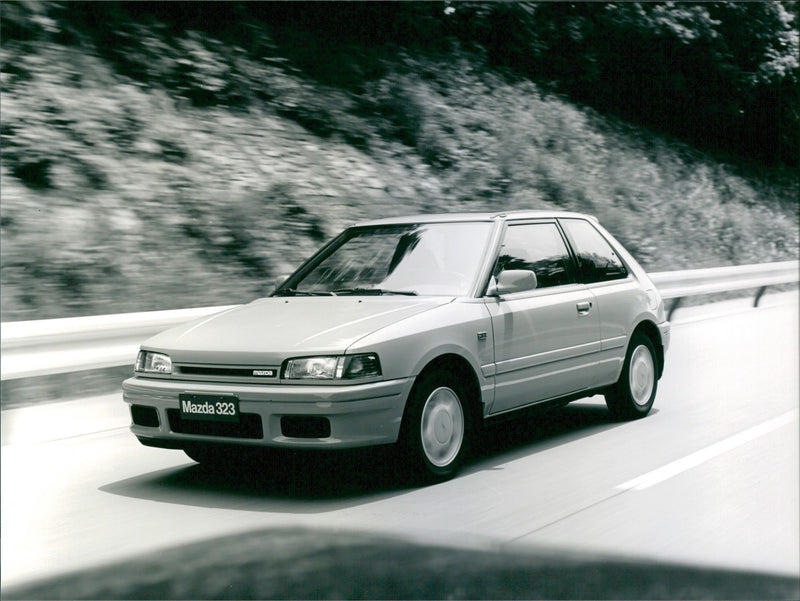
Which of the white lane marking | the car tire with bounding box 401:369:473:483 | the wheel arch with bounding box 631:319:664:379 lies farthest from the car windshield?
the wheel arch with bounding box 631:319:664:379

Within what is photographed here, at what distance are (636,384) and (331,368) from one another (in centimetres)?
348

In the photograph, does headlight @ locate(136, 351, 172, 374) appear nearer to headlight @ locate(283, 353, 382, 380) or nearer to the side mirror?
headlight @ locate(283, 353, 382, 380)

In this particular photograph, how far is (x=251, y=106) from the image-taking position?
572 inches

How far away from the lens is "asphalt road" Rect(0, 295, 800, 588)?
500 centimetres

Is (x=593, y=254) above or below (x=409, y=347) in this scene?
above

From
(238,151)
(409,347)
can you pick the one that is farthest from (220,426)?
(238,151)

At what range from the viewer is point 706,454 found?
6883 millimetres

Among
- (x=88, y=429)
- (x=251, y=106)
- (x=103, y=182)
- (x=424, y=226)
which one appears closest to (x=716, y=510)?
(x=424, y=226)

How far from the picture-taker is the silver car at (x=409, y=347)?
5.71 metres

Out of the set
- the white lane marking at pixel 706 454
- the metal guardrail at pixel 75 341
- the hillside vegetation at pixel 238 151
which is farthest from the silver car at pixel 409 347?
the hillside vegetation at pixel 238 151

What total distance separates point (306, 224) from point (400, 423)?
7426mm

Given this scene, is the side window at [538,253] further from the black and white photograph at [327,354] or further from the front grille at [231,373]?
the front grille at [231,373]

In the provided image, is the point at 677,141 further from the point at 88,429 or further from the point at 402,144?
the point at 88,429

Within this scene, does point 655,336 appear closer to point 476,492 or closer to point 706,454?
point 706,454
